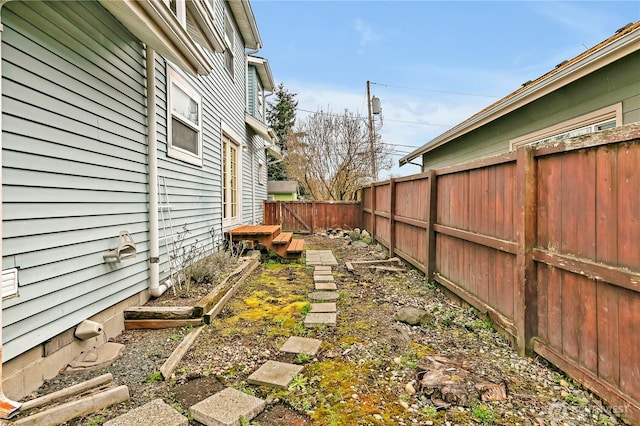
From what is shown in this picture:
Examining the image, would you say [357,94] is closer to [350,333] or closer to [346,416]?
[350,333]

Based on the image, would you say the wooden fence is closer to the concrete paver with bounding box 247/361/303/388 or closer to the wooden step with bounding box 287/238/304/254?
the wooden step with bounding box 287/238/304/254

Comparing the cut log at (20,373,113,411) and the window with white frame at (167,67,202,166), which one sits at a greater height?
the window with white frame at (167,67,202,166)

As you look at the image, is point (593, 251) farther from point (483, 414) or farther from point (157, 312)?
point (157, 312)

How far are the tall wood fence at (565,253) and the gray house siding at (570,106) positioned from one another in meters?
1.63

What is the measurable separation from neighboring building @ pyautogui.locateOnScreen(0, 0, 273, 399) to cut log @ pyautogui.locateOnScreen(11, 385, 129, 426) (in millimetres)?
361

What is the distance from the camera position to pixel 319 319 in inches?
140

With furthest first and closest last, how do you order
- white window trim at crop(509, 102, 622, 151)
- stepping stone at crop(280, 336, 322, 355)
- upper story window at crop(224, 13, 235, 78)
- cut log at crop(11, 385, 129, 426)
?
upper story window at crop(224, 13, 235, 78) < white window trim at crop(509, 102, 622, 151) < stepping stone at crop(280, 336, 322, 355) < cut log at crop(11, 385, 129, 426)

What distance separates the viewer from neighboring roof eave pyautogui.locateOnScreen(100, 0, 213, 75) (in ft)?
8.52

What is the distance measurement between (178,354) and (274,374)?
2.72 feet

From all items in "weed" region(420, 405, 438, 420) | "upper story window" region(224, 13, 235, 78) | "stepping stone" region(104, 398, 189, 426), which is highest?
"upper story window" region(224, 13, 235, 78)

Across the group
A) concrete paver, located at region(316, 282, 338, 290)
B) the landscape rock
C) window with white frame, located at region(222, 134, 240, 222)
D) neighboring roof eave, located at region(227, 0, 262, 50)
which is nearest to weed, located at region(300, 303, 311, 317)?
concrete paver, located at region(316, 282, 338, 290)

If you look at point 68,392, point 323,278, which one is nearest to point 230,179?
point 323,278

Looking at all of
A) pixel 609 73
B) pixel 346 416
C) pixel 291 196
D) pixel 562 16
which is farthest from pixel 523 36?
pixel 346 416

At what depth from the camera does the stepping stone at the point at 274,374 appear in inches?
90.7
